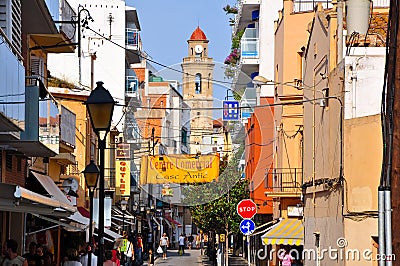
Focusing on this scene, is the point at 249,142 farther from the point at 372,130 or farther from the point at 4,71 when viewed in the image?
the point at 4,71

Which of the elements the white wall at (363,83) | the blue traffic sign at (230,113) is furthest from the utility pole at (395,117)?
the blue traffic sign at (230,113)

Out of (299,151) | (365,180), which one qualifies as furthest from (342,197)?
(299,151)

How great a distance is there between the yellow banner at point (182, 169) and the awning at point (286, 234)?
10778 mm

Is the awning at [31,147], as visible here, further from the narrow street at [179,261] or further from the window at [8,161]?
the narrow street at [179,261]

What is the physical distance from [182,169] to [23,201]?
30300 millimetres

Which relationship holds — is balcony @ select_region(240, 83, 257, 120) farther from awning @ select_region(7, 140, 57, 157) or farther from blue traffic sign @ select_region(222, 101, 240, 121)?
awning @ select_region(7, 140, 57, 157)

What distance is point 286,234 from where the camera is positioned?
33.9 meters

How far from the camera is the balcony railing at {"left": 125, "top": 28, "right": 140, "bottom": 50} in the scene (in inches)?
2522

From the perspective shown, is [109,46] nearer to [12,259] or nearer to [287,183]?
[287,183]

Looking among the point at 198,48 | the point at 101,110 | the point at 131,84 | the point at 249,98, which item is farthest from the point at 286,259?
the point at 198,48

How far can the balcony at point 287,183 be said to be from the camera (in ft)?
118

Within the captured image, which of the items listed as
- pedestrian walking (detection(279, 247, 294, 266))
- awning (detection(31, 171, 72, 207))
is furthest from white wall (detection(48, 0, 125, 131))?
awning (detection(31, 171, 72, 207))

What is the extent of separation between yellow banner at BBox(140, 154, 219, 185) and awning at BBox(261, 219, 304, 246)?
10778mm

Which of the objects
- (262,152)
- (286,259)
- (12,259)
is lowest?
(286,259)
